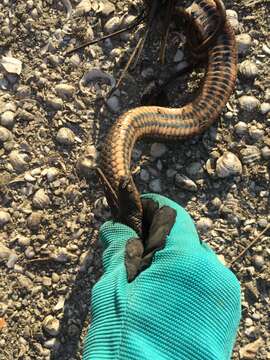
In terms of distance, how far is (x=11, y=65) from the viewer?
13.1 ft

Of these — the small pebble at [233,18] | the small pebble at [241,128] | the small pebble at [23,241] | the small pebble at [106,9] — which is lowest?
the small pebble at [23,241]

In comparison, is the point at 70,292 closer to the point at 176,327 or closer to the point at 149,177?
the point at 149,177

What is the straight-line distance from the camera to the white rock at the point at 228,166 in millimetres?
3783

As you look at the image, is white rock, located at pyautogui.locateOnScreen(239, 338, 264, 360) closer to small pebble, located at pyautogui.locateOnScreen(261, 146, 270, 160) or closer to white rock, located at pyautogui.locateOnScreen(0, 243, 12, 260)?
small pebble, located at pyautogui.locateOnScreen(261, 146, 270, 160)

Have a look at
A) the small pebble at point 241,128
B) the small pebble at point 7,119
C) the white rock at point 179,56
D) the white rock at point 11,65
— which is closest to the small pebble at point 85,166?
the small pebble at point 7,119

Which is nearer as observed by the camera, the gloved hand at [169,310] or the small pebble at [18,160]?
the gloved hand at [169,310]

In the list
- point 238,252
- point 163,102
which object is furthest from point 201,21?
point 238,252

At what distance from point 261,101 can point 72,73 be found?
158 centimetres

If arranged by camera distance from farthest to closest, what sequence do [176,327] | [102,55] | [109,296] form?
[102,55], [109,296], [176,327]

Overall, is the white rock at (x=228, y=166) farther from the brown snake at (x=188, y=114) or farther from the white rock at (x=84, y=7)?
the white rock at (x=84, y=7)

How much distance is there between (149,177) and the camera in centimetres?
386

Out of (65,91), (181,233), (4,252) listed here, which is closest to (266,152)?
(181,233)

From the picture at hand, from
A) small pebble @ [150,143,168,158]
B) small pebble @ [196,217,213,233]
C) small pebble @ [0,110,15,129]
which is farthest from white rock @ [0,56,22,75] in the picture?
small pebble @ [196,217,213,233]

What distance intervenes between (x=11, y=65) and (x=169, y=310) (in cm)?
253
